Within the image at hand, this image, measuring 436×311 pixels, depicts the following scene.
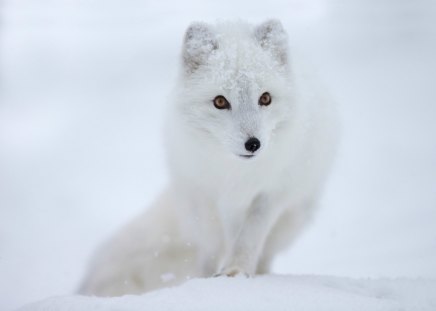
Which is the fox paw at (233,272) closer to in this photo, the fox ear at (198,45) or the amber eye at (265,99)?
the amber eye at (265,99)

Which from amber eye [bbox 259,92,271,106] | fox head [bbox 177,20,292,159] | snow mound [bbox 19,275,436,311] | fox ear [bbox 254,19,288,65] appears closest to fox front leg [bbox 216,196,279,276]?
snow mound [bbox 19,275,436,311]

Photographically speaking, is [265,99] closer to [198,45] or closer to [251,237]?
[198,45]

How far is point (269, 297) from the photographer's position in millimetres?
2402

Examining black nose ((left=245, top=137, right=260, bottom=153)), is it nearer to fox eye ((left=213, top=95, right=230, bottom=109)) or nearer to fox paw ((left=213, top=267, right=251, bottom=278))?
fox eye ((left=213, top=95, right=230, bottom=109))

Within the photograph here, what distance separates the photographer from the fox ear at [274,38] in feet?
10.1

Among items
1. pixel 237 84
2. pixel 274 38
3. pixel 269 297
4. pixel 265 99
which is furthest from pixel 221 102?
pixel 269 297

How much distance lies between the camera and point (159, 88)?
843 cm

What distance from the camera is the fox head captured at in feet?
9.05

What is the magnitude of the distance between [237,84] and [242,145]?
332 millimetres

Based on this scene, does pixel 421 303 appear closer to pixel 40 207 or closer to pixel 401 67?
pixel 40 207

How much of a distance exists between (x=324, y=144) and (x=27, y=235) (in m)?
2.74

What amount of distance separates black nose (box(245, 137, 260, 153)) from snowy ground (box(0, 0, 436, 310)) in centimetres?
69

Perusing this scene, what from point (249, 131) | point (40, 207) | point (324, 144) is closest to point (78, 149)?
point (40, 207)

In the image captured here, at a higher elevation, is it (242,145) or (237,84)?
(237,84)
